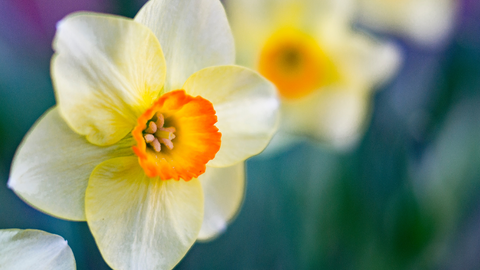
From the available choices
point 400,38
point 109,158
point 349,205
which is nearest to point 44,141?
point 109,158

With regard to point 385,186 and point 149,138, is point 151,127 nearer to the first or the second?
point 149,138

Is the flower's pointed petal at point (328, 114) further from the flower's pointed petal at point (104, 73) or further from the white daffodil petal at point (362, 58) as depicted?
the flower's pointed petal at point (104, 73)

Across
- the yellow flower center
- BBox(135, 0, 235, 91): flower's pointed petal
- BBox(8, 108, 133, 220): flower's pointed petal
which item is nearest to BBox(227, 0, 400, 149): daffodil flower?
the yellow flower center

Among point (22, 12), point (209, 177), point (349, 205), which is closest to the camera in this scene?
point (209, 177)

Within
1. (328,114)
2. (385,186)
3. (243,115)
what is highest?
(243,115)

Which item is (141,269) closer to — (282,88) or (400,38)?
(282,88)

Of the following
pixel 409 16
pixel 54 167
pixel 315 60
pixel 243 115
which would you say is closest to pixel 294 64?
pixel 315 60
